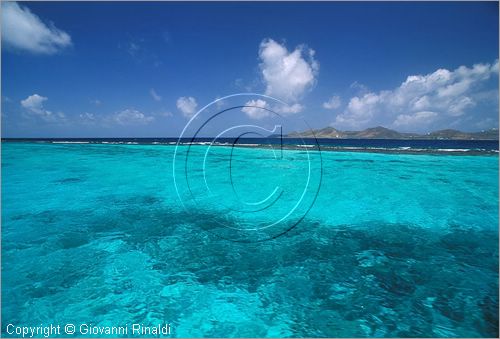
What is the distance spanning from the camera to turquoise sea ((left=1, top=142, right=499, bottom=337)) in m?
5.77

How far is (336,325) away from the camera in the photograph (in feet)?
18.3

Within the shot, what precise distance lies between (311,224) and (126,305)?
8.02 m

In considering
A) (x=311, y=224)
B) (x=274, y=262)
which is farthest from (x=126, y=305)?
(x=311, y=224)

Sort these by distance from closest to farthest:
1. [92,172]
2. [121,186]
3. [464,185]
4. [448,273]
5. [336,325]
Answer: [336,325]
[448,273]
[121,186]
[464,185]
[92,172]

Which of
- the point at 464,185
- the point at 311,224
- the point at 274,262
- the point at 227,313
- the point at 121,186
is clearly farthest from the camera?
the point at 464,185

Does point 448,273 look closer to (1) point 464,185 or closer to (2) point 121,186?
(1) point 464,185

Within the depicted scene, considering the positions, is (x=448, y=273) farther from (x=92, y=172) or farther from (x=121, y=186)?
(x=92, y=172)

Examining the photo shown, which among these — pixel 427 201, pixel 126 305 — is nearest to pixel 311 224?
pixel 126 305

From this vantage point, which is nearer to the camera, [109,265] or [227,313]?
[227,313]

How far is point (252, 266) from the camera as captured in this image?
7910 millimetres

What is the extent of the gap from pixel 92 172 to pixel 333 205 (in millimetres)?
23103

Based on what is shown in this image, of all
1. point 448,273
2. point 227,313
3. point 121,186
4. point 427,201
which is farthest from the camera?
point 121,186

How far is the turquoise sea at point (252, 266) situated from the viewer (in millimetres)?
5770

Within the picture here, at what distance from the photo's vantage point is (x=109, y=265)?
7797mm
